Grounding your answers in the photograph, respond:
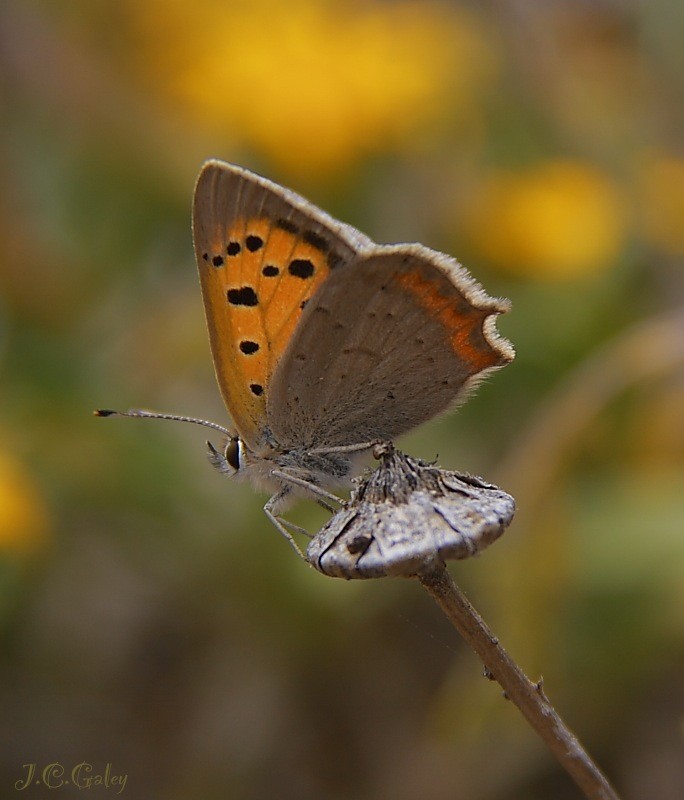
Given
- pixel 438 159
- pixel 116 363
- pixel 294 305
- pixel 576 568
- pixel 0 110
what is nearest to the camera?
pixel 294 305

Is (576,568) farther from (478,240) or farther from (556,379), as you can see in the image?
(478,240)

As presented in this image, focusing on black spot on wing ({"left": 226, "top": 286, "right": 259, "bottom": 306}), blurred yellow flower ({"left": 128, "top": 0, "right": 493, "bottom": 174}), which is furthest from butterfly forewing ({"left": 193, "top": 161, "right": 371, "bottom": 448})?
blurred yellow flower ({"left": 128, "top": 0, "right": 493, "bottom": 174})

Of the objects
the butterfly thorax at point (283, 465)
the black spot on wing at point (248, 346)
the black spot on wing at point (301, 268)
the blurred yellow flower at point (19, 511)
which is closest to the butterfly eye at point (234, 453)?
the butterfly thorax at point (283, 465)

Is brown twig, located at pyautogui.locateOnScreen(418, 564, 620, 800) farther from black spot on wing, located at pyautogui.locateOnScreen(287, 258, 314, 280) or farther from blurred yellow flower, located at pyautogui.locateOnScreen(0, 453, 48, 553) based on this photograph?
blurred yellow flower, located at pyautogui.locateOnScreen(0, 453, 48, 553)

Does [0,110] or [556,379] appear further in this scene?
[0,110]

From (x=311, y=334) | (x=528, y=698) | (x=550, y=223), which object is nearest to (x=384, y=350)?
(x=311, y=334)

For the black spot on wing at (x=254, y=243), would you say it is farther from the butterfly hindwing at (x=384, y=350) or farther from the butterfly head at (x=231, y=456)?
the butterfly head at (x=231, y=456)

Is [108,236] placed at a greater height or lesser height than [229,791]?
greater

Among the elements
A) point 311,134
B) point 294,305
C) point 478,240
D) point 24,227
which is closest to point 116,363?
point 24,227
